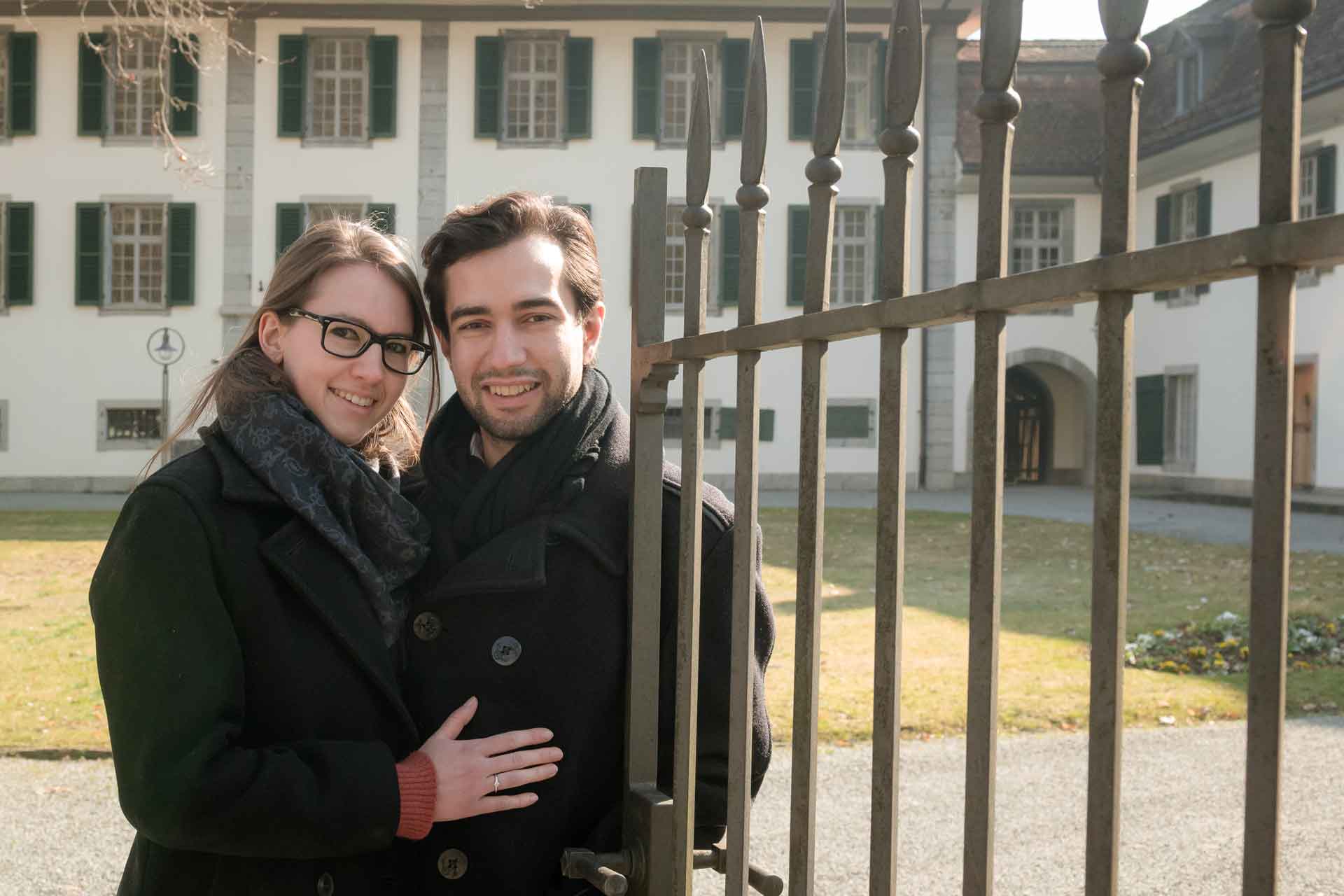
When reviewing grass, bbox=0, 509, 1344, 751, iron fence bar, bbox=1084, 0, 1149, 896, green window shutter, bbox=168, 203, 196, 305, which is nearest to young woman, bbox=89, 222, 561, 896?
iron fence bar, bbox=1084, 0, 1149, 896

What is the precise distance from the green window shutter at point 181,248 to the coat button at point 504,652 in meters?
20.3

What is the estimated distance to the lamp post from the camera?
66.5 ft

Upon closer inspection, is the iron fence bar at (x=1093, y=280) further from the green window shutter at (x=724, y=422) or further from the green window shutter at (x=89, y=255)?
the green window shutter at (x=89, y=255)

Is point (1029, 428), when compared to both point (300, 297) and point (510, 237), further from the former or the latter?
point (300, 297)

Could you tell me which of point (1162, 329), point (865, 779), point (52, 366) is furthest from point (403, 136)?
point (865, 779)

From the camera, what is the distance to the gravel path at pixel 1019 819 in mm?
3639

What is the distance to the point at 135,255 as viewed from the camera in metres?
21.0

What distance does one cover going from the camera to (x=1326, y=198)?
16719 mm

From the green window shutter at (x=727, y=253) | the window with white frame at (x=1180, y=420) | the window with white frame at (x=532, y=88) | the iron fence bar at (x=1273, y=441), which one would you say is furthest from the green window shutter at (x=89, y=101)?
the iron fence bar at (x=1273, y=441)

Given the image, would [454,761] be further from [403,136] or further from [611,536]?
[403,136]

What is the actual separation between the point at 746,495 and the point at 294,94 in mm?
20819

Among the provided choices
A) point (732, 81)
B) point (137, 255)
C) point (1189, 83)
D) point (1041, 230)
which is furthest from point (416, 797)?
point (1189, 83)

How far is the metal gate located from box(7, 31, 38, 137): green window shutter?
2156 centimetres

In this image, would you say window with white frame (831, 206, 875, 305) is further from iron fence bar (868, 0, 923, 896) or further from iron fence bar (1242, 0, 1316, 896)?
iron fence bar (1242, 0, 1316, 896)
